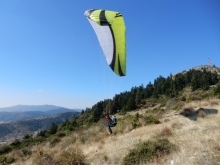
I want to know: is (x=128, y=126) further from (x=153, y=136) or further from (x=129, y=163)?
(x=129, y=163)

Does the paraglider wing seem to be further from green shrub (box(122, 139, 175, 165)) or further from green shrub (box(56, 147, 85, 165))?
green shrub (box(56, 147, 85, 165))

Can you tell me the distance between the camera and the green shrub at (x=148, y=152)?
777 cm

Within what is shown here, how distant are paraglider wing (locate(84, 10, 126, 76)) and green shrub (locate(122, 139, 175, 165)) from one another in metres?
3.51

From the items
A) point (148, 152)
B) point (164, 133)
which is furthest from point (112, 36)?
point (164, 133)

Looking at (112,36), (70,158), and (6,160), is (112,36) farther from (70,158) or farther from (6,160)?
(6,160)

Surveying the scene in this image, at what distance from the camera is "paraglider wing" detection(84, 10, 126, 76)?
31.3 feet

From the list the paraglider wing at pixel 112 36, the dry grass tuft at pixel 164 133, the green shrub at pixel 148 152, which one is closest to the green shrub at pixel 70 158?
the green shrub at pixel 148 152

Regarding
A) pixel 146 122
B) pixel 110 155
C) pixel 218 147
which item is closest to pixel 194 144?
pixel 218 147

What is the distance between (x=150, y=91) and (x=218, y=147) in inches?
2465

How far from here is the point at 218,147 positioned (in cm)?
736

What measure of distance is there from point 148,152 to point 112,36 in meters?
5.71

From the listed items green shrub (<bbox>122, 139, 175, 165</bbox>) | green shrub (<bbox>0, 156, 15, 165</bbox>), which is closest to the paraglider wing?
green shrub (<bbox>122, 139, 175, 165</bbox>)

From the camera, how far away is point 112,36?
987cm

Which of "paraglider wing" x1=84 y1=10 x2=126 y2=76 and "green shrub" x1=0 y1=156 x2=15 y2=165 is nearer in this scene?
"paraglider wing" x1=84 y1=10 x2=126 y2=76
